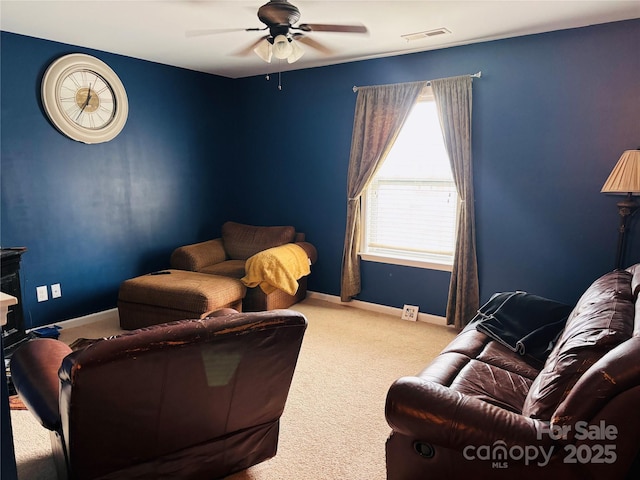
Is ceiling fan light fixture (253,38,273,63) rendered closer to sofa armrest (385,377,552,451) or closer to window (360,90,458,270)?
window (360,90,458,270)

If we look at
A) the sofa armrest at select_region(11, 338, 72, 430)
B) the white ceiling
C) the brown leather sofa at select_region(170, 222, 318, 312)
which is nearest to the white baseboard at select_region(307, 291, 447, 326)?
the brown leather sofa at select_region(170, 222, 318, 312)

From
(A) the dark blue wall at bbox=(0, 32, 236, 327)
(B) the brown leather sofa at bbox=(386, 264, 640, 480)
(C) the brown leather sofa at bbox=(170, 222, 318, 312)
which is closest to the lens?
(B) the brown leather sofa at bbox=(386, 264, 640, 480)

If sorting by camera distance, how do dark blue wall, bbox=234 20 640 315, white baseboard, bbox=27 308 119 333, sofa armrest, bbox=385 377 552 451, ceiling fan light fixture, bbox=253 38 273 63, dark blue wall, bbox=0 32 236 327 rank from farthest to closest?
white baseboard, bbox=27 308 119 333 < dark blue wall, bbox=0 32 236 327 < dark blue wall, bbox=234 20 640 315 < ceiling fan light fixture, bbox=253 38 273 63 < sofa armrest, bbox=385 377 552 451

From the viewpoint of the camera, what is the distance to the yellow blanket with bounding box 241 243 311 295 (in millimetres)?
3936

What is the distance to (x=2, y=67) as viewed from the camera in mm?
3320

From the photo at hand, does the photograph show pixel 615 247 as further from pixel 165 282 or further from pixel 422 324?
pixel 165 282

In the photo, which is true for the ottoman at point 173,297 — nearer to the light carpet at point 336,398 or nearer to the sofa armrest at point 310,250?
the light carpet at point 336,398

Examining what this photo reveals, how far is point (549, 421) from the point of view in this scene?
147 cm

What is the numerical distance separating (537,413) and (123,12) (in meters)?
3.26

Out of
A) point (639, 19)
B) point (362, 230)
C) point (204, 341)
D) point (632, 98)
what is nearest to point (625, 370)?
point (204, 341)

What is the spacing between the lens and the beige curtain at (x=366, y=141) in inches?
155

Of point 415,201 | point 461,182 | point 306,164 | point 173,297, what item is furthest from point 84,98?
point 461,182

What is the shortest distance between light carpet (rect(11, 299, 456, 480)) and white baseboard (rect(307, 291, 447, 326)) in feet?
0.24

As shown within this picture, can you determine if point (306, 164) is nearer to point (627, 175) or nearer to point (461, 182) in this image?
point (461, 182)
